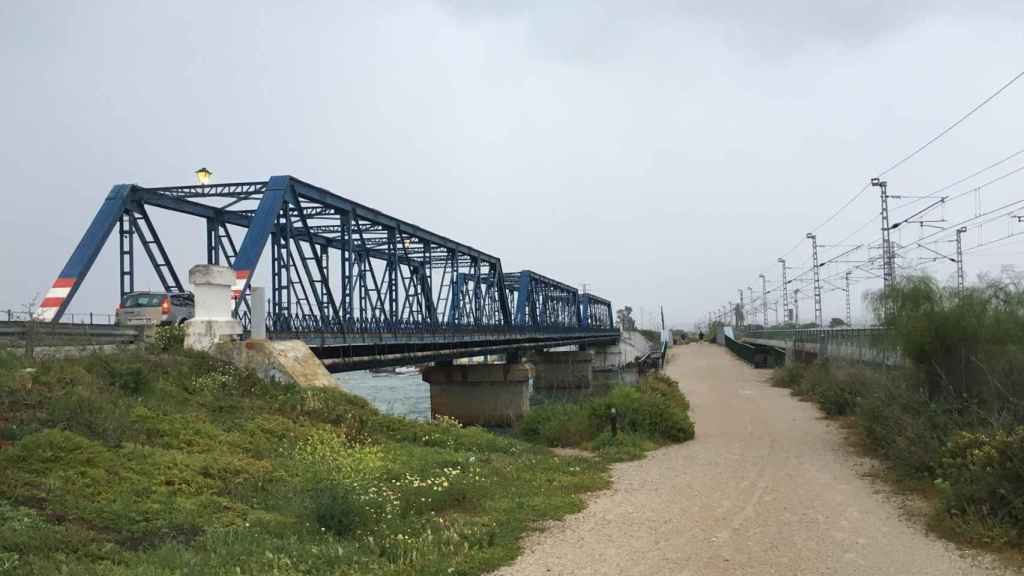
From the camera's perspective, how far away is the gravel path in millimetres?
7816

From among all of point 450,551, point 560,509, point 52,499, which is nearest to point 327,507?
point 450,551

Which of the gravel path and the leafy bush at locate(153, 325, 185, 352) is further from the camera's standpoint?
the leafy bush at locate(153, 325, 185, 352)

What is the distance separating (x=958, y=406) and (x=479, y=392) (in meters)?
34.5

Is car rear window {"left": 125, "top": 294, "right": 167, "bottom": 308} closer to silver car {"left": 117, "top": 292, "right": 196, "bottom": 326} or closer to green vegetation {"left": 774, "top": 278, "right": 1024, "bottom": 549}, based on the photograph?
silver car {"left": 117, "top": 292, "right": 196, "bottom": 326}

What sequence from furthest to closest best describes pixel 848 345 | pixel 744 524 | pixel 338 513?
pixel 848 345, pixel 744 524, pixel 338 513

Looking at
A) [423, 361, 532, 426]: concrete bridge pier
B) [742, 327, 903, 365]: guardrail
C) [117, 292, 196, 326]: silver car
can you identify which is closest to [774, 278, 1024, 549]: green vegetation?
[742, 327, 903, 365]: guardrail

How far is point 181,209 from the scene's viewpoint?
24016 mm

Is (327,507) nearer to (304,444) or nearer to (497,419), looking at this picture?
(304,444)

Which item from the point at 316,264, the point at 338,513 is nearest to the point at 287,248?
the point at 316,264

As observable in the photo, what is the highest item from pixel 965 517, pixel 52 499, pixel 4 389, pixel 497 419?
pixel 4 389

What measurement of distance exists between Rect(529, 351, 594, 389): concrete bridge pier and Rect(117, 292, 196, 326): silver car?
5163 cm

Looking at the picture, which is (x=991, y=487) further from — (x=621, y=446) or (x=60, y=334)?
(x=60, y=334)

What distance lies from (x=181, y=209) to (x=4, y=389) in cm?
1441

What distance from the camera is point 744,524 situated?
9617mm
